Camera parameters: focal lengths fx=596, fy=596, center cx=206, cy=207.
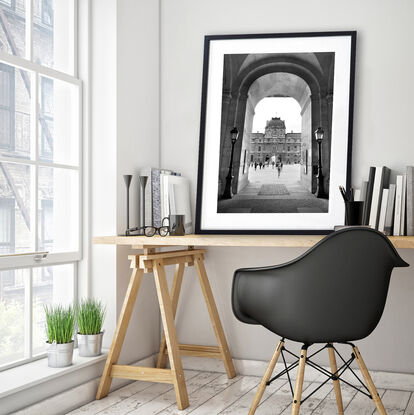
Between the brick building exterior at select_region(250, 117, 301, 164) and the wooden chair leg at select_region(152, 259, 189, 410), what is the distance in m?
0.94

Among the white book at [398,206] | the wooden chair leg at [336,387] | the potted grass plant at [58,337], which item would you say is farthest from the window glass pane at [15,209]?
the white book at [398,206]

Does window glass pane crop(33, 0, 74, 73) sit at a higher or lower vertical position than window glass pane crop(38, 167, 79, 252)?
higher

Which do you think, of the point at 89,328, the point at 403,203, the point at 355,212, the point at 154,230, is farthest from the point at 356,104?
the point at 89,328

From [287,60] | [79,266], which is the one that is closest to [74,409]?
[79,266]

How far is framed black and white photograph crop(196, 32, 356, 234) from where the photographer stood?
3.32 meters

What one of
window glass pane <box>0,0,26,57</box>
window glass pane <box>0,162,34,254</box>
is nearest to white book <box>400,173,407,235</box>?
window glass pane <box>0,162,34,254</box>

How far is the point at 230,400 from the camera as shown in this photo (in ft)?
9.81

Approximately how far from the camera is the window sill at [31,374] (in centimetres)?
248

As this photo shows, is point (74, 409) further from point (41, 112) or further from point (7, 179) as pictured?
point (41, 112)

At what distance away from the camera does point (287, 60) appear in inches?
135

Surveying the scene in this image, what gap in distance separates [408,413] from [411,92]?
1.67 meters

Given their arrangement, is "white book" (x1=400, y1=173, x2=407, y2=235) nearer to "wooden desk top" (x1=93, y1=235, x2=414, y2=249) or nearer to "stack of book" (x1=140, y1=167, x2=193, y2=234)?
"wooden desk top" (x1=93, y1=235, x2=414, y2=249)

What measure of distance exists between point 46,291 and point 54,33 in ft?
4.29

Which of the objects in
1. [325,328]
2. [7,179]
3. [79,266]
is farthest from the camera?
[79,266]
